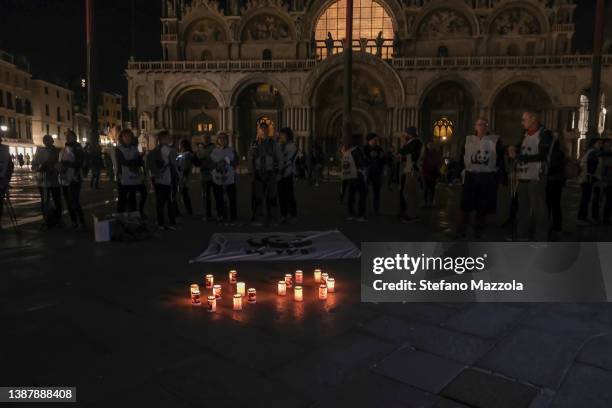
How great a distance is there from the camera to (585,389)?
2.78 m

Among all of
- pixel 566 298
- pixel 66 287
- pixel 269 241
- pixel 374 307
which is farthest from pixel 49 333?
pixel 566 298

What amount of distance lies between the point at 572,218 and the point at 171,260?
8935 mm

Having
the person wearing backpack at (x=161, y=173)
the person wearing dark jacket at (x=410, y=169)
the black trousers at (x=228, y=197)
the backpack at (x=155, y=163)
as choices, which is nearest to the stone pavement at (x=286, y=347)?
the person wearing backpack at (x=161, y=173)

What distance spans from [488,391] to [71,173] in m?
8.26

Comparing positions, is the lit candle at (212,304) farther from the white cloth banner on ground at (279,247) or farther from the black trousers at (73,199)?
the black trousers at (73,199)

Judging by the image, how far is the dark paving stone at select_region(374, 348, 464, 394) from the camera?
2.86m

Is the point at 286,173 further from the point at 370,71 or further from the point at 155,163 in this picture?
the point at 370,71

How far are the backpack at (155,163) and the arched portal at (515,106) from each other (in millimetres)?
31463

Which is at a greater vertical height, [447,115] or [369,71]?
[369,71]

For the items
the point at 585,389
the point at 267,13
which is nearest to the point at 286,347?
the point at 585,389

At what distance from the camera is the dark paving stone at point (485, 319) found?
371cm

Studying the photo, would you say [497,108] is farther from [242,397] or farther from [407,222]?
[242,397]

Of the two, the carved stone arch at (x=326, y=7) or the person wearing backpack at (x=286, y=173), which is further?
the carved stone arch at (x=326, y=7)

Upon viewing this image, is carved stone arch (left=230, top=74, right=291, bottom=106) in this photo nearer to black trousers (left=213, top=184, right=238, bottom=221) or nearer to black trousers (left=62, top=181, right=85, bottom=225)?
black trousers (left=213, top=184, right=238, bottom=221)
